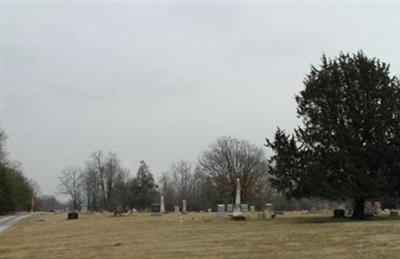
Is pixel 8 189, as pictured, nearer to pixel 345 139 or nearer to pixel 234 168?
pixel 234 168

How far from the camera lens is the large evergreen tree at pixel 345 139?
3603cm

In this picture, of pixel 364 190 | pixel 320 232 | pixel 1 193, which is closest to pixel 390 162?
pixel 364 190

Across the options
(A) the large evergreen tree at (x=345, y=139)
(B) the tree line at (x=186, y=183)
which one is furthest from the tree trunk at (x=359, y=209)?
(B) the tree line at (x=186, y=183)

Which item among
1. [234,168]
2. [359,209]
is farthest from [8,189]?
[359,209]

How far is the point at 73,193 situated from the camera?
463ft

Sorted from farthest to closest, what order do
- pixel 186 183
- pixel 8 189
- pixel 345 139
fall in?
pixel 186 183
pixel 8 189
pixel 345 139

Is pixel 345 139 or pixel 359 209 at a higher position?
pixel 345 139

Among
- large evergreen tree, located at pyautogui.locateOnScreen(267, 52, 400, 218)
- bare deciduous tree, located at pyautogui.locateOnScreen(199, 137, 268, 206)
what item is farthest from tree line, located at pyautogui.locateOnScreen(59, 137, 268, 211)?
large evergreen tree, located at pyautogui.locateOnScreen(267, 52, 400, 218)

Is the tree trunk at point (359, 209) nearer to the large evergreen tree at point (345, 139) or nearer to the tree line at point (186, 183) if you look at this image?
the large evergreen tree at point (345, 139)

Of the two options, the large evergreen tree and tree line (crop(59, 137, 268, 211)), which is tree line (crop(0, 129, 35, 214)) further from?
the large evergreen tree

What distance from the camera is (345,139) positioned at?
1438 inches

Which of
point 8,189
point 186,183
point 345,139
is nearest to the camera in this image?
point 345,139

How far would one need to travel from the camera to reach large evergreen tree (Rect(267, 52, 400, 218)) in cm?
3603

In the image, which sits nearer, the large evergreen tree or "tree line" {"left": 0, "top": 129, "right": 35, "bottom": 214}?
the large evergreen tree
